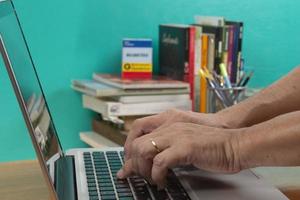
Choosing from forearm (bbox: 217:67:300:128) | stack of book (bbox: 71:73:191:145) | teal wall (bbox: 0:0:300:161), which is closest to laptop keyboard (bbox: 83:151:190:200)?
forearm (bbox: 217:67:300:128)

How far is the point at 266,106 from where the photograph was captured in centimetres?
97

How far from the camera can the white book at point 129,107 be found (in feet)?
4.86

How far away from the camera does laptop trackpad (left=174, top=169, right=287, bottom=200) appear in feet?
2.39

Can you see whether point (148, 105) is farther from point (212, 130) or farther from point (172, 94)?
point (212, 130)

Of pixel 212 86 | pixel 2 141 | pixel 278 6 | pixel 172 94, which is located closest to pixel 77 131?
pixel 2 141

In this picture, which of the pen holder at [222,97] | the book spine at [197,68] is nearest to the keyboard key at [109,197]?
the pen holder at [222,97]

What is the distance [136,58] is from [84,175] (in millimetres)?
833

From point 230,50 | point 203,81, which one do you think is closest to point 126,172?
point 203,81

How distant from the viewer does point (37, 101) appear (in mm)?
850

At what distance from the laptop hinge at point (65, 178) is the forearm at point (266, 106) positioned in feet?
0.95

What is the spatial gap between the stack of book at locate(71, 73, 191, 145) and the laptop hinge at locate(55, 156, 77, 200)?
1.74 feet

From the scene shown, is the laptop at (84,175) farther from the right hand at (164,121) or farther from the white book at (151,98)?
the white book at (151,98)

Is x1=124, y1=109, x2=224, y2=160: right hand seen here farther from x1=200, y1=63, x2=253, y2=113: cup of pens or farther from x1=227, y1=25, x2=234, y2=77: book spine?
x1=227, y1=25, x2=234, y2=77: book spine

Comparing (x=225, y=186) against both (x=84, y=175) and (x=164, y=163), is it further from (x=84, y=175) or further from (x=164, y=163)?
(x=84, y=175)
